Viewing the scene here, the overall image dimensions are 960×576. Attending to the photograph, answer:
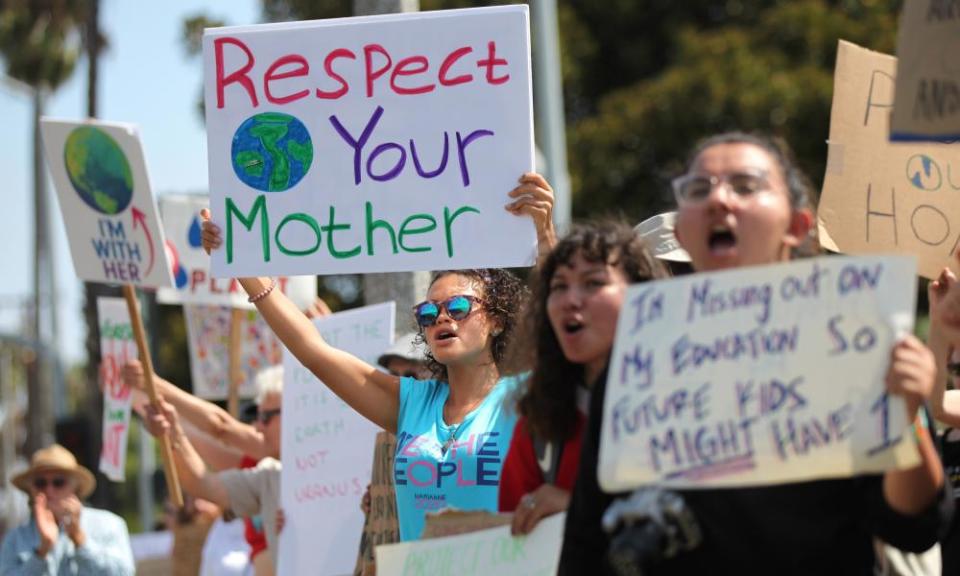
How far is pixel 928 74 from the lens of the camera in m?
3.25

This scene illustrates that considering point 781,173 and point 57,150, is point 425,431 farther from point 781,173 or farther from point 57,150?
point 57,150

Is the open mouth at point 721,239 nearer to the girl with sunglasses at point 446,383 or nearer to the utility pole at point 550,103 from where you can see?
the girl with sunglasses at point 446,383

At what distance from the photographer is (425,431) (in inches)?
177

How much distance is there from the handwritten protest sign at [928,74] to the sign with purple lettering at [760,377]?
448 millimetres

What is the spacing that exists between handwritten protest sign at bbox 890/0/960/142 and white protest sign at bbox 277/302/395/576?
3.14 metres

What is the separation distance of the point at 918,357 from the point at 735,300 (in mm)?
330

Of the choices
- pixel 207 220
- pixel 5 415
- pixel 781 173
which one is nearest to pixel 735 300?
pixel 781 173

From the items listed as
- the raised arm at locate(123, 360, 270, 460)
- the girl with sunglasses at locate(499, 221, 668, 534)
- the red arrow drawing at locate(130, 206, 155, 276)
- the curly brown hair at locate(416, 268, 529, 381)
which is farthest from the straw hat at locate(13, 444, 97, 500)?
the girl with sunglasses at locate(499, 221, 668, 534)

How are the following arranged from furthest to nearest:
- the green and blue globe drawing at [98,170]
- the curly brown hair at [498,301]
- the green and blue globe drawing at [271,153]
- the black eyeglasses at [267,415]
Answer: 1. the black eyeglasses at [267,415]
2. the green and blue globe drawing at [98,170]
3. the green and blue globe drawing at [271,153]
4. the curly brown hair at [498,301]

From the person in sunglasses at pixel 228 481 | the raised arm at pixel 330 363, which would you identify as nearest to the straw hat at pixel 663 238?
the raised arm at pixel 330 363

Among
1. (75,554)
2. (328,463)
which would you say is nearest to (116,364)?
(75,554)

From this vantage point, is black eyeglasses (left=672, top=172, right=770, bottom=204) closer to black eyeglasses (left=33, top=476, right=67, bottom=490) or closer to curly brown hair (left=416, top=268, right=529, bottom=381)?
curly brown hair (left=416, top=268, right=529, bottom=381)

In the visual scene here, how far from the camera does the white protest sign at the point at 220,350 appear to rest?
8.84 meters

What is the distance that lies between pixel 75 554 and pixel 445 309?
136 inches
